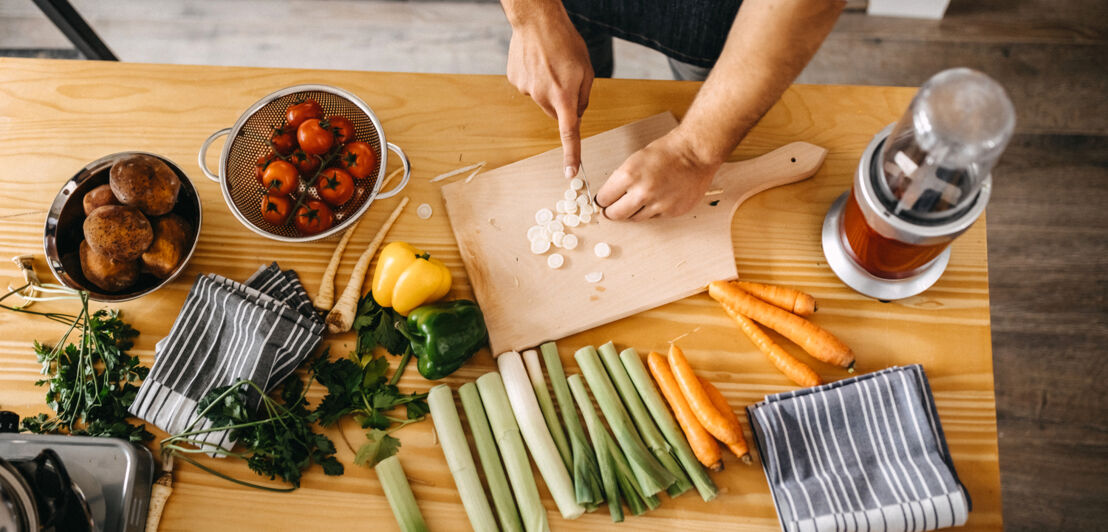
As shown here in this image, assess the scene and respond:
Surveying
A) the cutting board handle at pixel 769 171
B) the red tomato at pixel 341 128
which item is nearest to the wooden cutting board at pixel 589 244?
the cutting board handle at pixel 769 171

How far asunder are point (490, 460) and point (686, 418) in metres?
0.38

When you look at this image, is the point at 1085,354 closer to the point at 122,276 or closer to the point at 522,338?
the point at 522,338

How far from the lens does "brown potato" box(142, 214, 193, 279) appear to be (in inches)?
46.2

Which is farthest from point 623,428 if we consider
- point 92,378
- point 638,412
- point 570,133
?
point 92,378

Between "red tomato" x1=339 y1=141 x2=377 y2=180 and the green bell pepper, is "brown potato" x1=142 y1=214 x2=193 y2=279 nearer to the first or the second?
"red tomato" x1=339 y1=141 x2=377 y2=180

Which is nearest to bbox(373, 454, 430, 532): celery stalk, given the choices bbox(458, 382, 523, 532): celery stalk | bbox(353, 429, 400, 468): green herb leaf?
bbox(353, 429, 400, 468): green herb leaf

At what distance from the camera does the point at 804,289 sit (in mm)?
1265

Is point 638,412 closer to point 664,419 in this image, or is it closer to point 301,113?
point 664,419

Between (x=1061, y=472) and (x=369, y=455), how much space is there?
81.6 inches

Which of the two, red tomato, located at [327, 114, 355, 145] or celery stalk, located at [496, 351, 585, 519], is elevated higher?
red tomato, located at [327, 114, 355, 145]

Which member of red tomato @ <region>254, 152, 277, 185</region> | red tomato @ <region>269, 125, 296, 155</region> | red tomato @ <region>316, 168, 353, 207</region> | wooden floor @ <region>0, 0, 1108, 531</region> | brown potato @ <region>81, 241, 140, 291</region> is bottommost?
wooden floor @ <region>0, 0, 1108, 531</region>

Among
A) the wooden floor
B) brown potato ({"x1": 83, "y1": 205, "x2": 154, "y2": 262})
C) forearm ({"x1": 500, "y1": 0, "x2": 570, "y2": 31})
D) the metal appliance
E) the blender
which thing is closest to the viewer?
the blender

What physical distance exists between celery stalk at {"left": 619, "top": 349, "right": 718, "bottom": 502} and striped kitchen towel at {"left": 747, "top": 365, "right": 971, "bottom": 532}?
12cm

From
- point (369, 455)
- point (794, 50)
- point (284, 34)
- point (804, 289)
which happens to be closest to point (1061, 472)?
point (804, 289)
